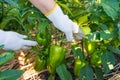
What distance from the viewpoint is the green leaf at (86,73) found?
1393 mm

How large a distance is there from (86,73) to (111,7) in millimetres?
355

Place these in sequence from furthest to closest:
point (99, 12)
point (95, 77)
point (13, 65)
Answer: point (13, 65), point (95, 77), point (99, 12)

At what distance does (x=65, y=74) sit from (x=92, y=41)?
213 millimetres

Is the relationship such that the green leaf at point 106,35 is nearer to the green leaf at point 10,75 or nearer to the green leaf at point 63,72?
the green leaf at point 63,72

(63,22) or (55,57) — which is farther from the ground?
(63,22)

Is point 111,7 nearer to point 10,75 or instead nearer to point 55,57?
point 55,57

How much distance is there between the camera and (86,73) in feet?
4.60

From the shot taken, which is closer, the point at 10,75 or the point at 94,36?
the point at 10,75

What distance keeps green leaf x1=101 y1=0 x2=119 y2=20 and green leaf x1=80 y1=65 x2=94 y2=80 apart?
0.30 m

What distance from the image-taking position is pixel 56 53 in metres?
1.42

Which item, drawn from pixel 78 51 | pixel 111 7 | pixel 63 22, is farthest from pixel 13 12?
pixel 111 7

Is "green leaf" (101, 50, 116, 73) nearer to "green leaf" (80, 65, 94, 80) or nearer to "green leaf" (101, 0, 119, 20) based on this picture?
"green leaf" (80, 65, 94, 80)

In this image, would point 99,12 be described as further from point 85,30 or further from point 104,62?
point 104,62

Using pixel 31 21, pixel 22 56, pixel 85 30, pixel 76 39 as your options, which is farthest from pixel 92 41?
pixel 22 56
